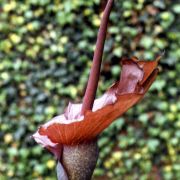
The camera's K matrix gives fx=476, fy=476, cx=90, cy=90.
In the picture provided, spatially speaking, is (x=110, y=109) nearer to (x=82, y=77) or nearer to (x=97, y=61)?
(x=97, y=61)

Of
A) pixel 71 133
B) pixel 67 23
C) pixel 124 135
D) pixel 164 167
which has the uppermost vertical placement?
pixel 71 133

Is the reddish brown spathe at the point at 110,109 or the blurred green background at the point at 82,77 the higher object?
the reddish brown spathe at the point at 110,109

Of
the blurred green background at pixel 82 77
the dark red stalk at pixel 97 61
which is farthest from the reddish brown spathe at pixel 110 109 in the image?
the blurred green background at pixel 82 77

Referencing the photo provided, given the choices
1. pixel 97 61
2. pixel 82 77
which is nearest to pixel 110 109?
pixel 97 61

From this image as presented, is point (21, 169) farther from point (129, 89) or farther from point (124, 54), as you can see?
point (129, 89)

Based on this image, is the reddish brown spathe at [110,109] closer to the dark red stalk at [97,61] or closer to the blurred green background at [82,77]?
the dark red stalk at [97,61]

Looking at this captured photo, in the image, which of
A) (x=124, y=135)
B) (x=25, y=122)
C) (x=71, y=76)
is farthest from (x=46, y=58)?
(x=124, y=135)

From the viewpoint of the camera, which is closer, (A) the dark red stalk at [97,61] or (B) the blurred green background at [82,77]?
(A) the dark red stalk at [97,61]
